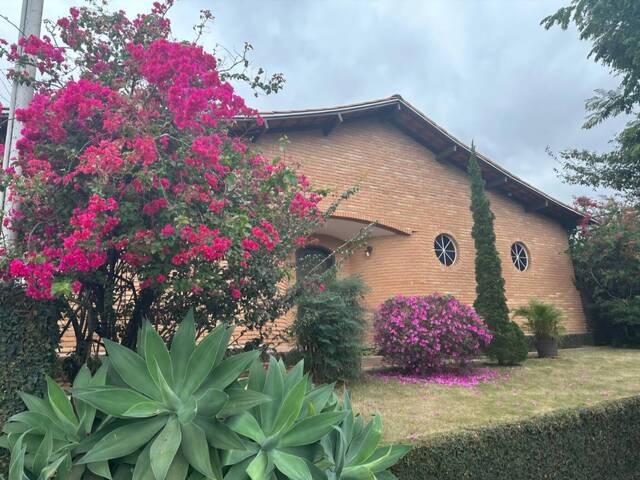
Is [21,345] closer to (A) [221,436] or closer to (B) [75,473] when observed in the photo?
(B) [75,473]

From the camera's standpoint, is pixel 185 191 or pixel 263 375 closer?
pixel 263 375

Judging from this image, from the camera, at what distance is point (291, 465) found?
2.08 meters

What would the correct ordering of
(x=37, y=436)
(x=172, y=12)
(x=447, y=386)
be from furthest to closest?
(x=447, y=386) < (x=172, y=12) < (x=37, y=436)

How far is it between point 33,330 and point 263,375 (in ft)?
6.01

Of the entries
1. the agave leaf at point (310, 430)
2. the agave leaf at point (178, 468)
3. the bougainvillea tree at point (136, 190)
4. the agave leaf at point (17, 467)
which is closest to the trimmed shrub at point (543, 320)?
the bougainvillea tree at point (136, 190)

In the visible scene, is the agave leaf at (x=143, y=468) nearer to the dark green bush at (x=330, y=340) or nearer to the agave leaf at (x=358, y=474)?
the agave leaf at (x=358, y=474)

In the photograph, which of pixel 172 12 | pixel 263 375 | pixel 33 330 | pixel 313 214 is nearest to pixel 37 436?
pixel 33 330

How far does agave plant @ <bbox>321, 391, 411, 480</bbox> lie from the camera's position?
2.36m

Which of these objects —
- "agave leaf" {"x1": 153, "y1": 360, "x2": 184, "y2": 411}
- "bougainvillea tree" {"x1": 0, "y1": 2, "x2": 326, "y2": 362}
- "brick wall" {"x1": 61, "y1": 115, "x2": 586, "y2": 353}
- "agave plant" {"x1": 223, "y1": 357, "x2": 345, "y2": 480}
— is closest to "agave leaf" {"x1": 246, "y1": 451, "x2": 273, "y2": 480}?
"agave plant" {"x1": 223, "y1": 357, "x2": 345, "y2": 480}

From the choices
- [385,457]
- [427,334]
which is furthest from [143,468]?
[427,334]

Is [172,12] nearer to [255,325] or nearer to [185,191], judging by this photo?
[185,191]

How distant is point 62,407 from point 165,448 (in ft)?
2.93

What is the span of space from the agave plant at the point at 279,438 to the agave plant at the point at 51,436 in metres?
0.66

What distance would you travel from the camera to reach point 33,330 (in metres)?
3.12
